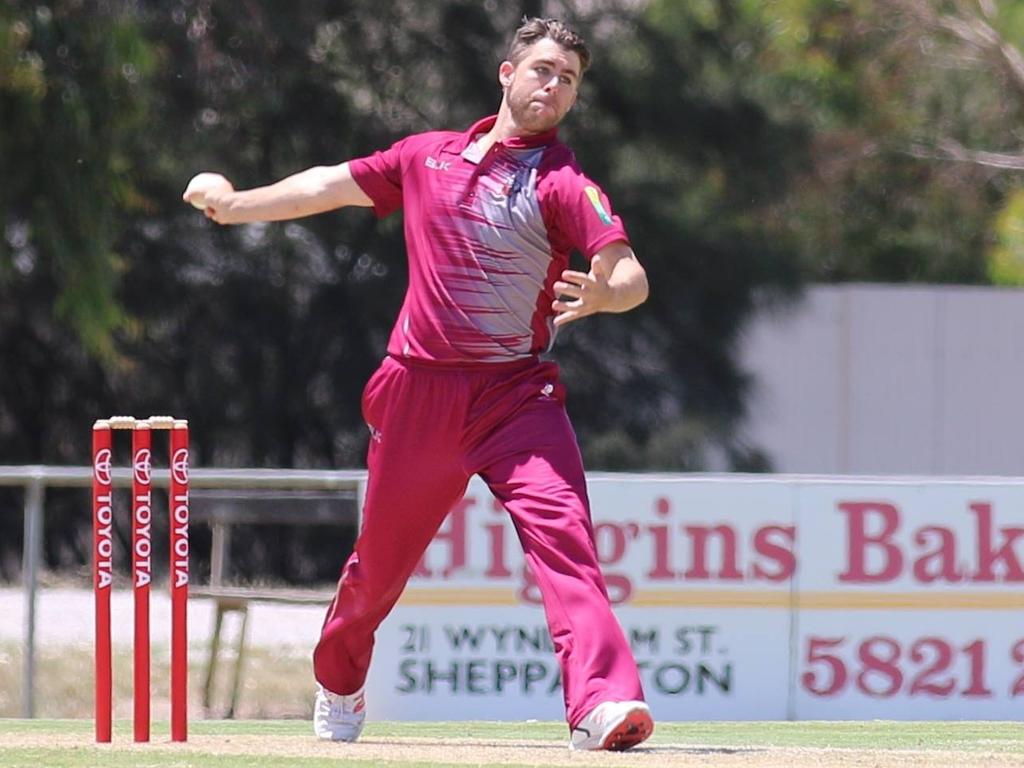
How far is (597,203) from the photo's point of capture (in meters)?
5.46

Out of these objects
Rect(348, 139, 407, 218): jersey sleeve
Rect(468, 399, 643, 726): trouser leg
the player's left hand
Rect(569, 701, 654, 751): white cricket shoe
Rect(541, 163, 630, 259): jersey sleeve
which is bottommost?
Rect(569, 701, 654, 751): white cricket shoe

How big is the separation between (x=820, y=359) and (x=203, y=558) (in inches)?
278

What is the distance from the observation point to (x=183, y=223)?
17.4m

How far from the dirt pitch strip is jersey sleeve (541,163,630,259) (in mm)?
1359

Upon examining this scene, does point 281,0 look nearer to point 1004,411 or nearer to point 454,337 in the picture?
point 1004,411

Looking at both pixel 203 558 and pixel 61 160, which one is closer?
pixel 61 160

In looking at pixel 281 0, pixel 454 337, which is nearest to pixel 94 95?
pixel 281 0

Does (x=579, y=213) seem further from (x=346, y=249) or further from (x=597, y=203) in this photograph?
(x=346, y=249)

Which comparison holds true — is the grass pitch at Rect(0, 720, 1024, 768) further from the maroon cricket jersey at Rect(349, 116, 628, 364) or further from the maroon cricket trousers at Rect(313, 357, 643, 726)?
the maroon cricket jersey at Rect(349, 116, 628, 364)

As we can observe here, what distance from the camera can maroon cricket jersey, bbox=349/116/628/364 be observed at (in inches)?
220

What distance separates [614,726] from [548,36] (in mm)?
1906

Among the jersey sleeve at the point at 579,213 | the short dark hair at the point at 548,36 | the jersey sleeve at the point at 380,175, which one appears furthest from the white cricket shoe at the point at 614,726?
the short dark hair at the point at 548,36

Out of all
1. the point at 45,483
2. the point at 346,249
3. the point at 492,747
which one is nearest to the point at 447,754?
the point at 492,747

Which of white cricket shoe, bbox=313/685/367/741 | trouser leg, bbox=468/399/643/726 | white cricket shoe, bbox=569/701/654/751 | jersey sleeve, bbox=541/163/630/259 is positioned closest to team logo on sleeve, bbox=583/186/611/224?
jersey sleeve, bbox=541/163/630/259
